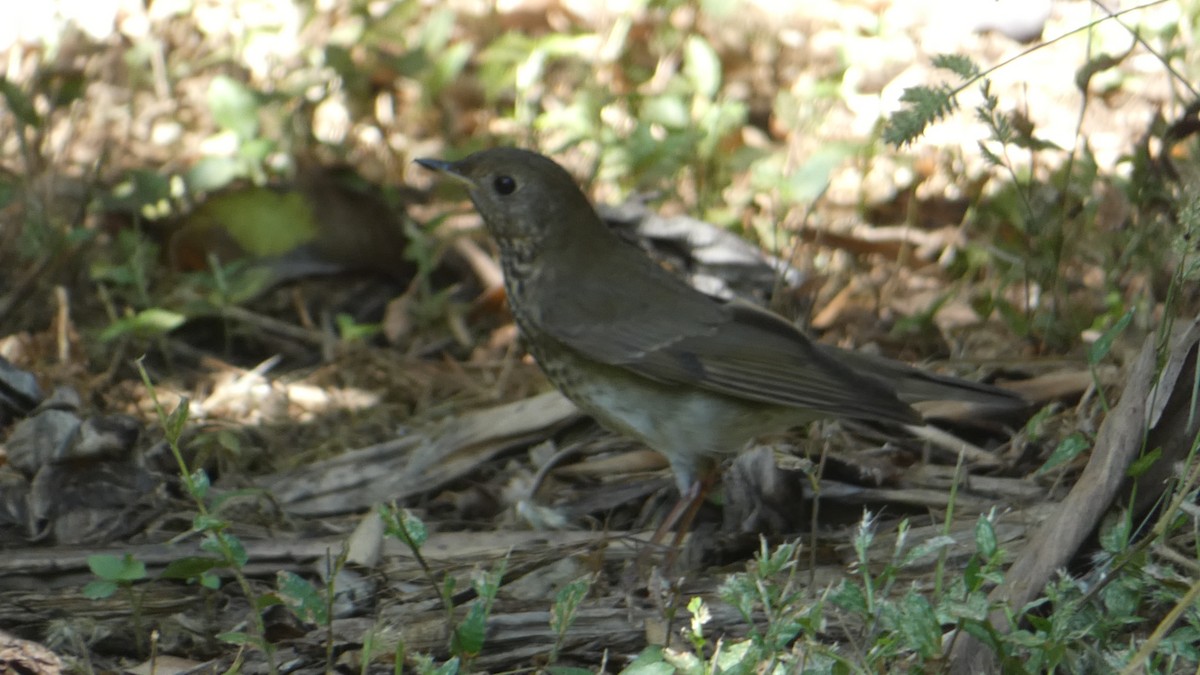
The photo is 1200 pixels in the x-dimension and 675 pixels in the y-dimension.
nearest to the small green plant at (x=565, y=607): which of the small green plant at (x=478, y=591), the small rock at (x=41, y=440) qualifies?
the small green plant at (x=478, y=591)

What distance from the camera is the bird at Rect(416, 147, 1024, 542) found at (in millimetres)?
4082

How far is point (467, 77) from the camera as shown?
728cm

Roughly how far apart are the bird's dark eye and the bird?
103 mm

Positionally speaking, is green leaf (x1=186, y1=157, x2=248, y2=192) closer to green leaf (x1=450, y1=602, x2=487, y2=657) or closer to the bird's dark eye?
the bird's dark eye

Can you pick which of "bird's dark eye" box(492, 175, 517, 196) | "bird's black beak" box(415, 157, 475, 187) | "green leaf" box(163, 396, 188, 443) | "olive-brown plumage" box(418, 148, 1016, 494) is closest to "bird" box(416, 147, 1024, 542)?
"olive-brown plumage" box(418, 148, 1016, 494)

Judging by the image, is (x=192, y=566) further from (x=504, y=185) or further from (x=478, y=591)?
(x=504, y=185)

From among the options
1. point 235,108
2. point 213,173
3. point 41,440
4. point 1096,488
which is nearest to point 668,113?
point 235,108

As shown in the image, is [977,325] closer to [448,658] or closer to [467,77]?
[448,658]

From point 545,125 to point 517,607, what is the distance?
321 cm

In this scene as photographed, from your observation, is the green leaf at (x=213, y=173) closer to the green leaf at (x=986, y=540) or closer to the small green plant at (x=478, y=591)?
the small green plant at (x=478, y=591)

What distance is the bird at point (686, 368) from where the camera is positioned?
408cm

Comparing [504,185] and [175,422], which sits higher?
[504,185]

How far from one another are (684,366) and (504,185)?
35.1 inches

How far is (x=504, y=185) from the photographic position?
4703 mm
